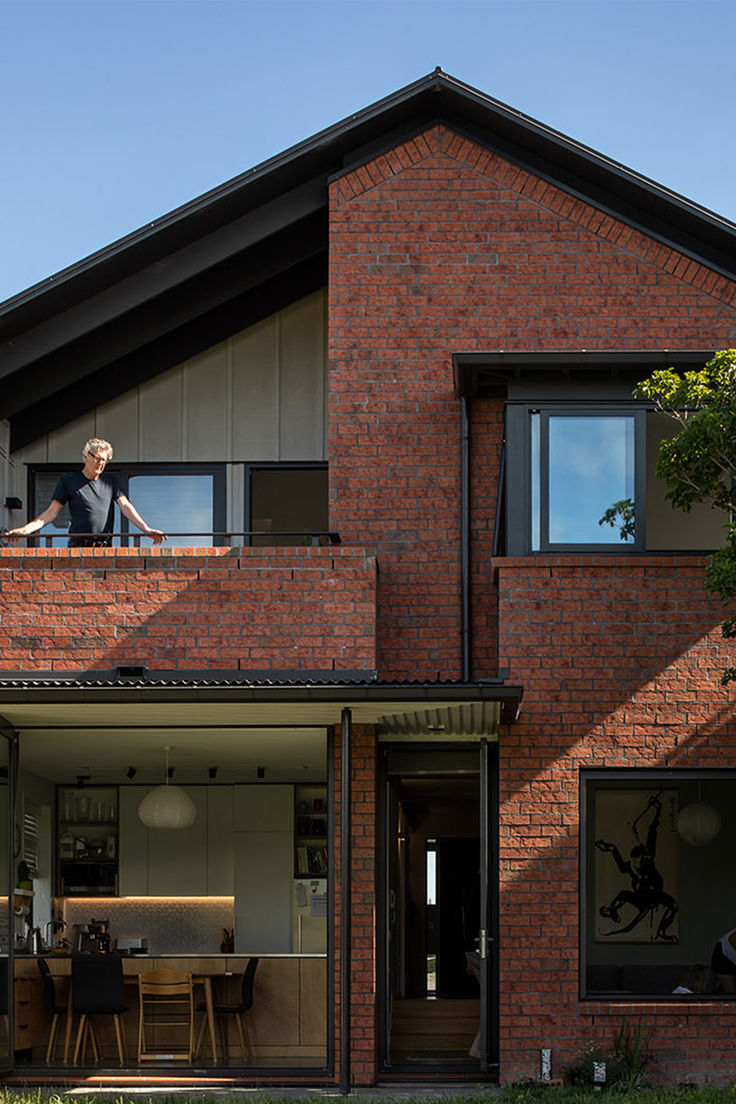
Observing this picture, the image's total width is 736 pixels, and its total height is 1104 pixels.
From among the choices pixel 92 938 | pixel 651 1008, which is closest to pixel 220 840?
pixel 92 938

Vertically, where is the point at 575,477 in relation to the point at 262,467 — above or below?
below

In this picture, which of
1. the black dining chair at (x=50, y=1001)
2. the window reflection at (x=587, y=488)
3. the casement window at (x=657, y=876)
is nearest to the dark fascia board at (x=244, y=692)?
the casement window at (x=657, y=876)

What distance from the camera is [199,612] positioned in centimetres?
1279

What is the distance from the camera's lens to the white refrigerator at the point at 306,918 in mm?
17781

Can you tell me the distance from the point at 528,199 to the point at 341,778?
5446 mm

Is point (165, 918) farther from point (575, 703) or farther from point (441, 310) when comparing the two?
point (441, 310)

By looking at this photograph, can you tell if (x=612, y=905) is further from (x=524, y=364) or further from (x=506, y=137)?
(x=506, y=137)

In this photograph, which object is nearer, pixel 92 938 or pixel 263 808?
pixel 92 938

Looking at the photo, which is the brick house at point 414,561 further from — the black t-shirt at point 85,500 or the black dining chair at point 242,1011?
the black t-shirt at point 85,500

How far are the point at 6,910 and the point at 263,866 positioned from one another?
19.0 feet

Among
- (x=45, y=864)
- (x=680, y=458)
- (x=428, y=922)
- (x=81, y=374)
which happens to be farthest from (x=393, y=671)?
(x=428, y=922)

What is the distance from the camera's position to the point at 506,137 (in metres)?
14.2

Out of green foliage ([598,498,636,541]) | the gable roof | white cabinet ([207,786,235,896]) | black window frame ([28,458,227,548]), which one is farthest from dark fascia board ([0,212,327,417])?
white cabinet ([207,786,235,896])

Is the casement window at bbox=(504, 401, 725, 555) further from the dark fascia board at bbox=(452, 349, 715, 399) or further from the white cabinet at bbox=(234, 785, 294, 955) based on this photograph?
the white cabinet at bbox=(234, 785, 294, 955)
